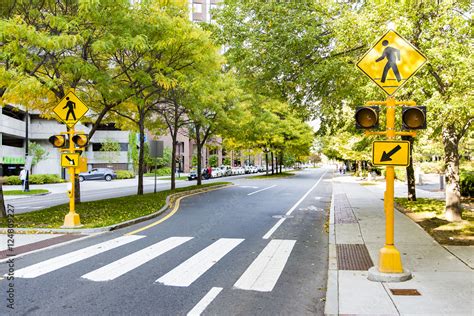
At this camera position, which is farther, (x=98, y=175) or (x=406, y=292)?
(x=98, y=175)

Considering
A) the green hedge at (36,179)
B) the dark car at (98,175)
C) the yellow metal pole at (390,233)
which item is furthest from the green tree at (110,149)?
the yellow metal pole at (390,233)

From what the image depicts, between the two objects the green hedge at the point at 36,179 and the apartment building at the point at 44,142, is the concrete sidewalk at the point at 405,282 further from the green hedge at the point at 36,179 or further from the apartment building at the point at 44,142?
the green hedge at the point at 36,179

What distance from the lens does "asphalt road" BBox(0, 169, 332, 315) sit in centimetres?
514

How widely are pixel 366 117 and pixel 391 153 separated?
69 cm

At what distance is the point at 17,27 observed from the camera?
33.6 ft

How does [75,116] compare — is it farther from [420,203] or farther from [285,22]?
[420,203]

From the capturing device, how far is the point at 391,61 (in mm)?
6730

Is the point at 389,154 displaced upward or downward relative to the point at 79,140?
downward

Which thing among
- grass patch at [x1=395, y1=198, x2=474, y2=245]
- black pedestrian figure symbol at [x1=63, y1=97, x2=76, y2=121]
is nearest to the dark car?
grass patch at [x1=395, y1=198, x2=474, y2=245]

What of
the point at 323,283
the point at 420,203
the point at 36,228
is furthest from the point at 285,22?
the point at 420,203

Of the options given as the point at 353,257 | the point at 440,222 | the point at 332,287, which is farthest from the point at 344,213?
the point at 332,287

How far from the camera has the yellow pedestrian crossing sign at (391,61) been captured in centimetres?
661

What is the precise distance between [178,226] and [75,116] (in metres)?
4.18

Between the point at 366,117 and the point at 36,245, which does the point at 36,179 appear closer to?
the point at 36,245
